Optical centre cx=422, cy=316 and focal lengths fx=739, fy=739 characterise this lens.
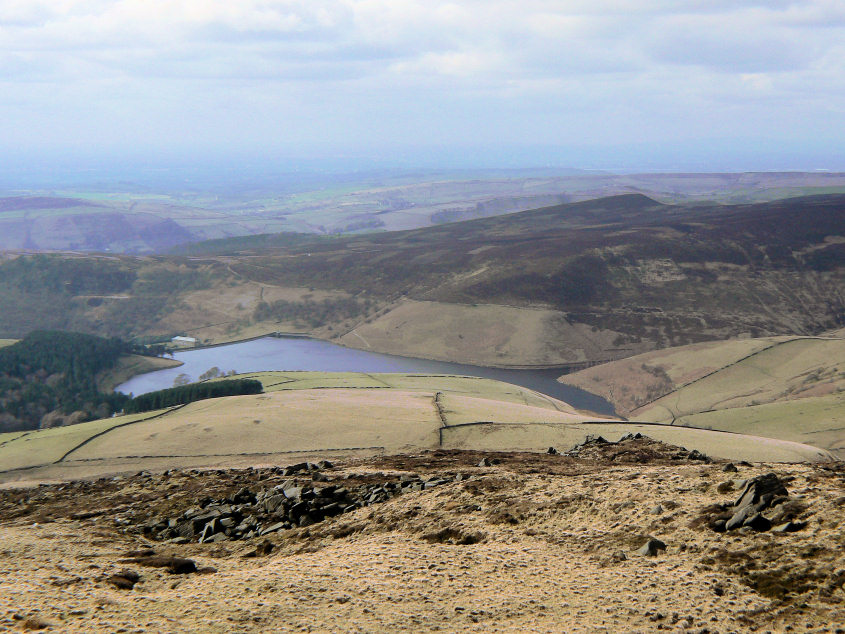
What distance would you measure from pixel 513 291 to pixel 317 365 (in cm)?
4019

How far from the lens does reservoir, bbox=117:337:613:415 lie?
3669 inches

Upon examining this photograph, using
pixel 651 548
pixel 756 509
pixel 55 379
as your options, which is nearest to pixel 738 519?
pixel 756 509

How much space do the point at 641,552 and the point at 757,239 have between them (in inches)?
5477

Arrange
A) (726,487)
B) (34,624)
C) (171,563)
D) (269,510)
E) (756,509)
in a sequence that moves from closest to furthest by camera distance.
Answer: (34,624)
(756,509)
(171,563)
(726,487)
(269,510)

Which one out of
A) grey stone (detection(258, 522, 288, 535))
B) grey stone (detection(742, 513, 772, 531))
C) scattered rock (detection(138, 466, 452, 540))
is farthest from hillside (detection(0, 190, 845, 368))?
grey stone (detection(742, 513, 772, 531))

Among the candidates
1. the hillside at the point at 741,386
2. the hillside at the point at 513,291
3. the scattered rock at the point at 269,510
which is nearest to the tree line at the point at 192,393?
the hillside at the point at 741,386

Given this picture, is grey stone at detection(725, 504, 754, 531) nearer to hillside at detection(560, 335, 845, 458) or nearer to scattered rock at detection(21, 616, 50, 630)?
scattered rock at detection(21, 616, 50, 630)

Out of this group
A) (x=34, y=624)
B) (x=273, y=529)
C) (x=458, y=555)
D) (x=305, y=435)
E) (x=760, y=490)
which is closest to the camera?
(x=34, y=624)

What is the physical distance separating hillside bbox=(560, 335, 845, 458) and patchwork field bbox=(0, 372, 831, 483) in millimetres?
14430

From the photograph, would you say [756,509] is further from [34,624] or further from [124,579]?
[34,624]

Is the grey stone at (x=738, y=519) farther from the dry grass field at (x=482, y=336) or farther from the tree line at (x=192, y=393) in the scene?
the dry grass field at (x=482, y=336)

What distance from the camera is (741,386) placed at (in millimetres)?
79562

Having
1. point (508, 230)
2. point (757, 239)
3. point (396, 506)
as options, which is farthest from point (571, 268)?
point (396, 506)

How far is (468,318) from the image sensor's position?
4707 inches
